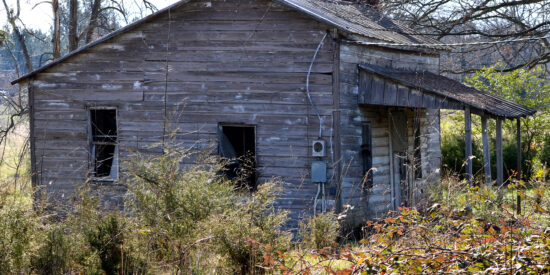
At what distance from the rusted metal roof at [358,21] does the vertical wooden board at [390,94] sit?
1064mm

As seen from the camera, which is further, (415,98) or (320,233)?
(415,98)

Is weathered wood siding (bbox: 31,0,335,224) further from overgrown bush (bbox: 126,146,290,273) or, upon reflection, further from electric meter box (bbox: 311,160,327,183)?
overgrown bush (bbox: 126,146,290,273)

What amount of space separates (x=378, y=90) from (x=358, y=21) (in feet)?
10.2

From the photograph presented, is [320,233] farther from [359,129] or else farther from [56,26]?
[56,26]

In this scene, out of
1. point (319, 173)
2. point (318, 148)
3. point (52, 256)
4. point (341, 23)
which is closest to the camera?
point (52, 256)

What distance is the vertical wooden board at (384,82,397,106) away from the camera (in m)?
10.9

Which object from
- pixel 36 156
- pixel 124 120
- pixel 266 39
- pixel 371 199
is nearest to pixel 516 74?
pixel 371 199

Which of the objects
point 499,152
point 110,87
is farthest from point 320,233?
point 110,87

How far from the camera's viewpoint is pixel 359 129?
11430 millimetres

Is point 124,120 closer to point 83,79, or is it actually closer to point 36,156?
point 83,79

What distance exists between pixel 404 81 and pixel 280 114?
→ 2.34 metres

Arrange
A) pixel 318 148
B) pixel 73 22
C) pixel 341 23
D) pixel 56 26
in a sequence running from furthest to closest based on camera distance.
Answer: pixel 73 22 < pixel 56 26 < pixel 341 23 < pixel 318 148

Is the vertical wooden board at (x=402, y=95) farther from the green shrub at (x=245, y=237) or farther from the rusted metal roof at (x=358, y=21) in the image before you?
the green shrub at (x=245, y=237)

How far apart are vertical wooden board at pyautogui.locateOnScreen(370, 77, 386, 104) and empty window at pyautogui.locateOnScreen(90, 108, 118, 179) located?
5.25 m
